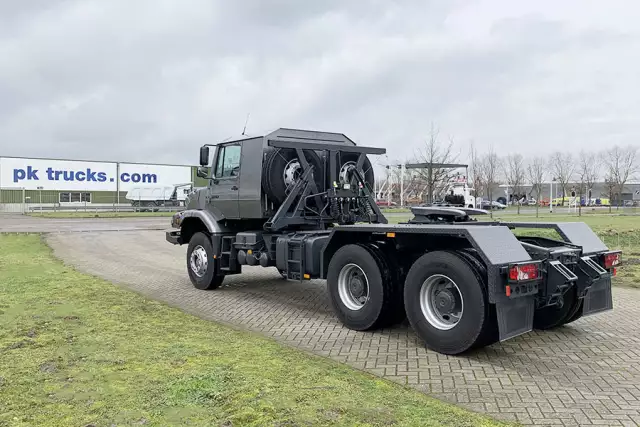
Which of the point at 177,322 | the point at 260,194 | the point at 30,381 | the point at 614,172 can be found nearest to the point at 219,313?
the point at 177,322

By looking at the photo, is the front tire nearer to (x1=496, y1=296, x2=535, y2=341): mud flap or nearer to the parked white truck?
(x1=496, y1=296, x2=535, y2=341): mud flap

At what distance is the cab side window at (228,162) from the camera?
902cm

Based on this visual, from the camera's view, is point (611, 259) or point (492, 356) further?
point (611, 259)

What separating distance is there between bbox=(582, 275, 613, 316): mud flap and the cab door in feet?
17.4

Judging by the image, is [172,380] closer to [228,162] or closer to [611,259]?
[611,259]

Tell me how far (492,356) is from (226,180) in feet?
17.5

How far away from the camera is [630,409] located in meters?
4.18

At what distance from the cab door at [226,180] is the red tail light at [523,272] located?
5082 mm

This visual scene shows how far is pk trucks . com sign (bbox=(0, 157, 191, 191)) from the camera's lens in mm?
56562

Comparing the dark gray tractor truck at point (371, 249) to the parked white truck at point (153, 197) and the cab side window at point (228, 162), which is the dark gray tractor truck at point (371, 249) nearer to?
the cab side window at point (228, 162)

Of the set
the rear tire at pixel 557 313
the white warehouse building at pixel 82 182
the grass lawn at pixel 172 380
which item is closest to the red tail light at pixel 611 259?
the rear tire at pixel 557 313

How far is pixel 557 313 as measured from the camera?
21.0 ft

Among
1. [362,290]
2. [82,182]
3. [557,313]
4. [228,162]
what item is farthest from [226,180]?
[82,182]

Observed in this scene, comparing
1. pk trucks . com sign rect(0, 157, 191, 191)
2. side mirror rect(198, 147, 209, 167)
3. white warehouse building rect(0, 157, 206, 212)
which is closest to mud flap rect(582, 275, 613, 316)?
side mirror rect(198, 147, 209, 167)
